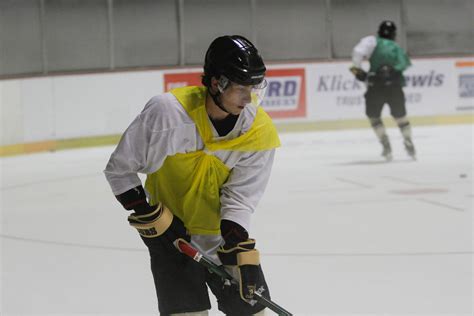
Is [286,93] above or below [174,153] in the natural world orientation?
below

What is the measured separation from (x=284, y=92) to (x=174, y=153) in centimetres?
911

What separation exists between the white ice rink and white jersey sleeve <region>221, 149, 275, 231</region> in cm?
131

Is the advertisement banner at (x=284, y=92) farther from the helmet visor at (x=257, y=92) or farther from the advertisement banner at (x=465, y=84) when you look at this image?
the helmet visor at (x=257, y=92)

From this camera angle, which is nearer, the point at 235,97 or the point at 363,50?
the point at 235,97

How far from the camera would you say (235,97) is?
2438 mm

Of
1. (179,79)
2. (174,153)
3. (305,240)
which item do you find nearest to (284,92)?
(179,79)

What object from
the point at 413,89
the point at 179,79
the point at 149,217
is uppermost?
the point at 149,217

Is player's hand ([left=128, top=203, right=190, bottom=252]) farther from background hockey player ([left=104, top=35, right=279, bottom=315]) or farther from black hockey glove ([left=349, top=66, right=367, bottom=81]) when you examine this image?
black hockey glove ([left=349, top=66, right=367, bottom=81])

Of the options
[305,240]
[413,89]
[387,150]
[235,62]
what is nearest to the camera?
[235,62]

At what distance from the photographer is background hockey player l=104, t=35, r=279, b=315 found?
2.44 meters

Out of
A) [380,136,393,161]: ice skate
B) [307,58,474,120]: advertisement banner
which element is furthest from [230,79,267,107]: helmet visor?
[307,58,474,120]: advertisement banner

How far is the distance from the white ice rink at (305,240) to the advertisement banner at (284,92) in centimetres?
236

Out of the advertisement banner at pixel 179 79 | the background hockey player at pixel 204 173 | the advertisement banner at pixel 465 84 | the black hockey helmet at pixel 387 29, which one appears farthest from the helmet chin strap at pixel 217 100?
the advertisement banner at pixel 465 84

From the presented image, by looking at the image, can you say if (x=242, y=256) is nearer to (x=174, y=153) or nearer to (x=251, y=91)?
(x=174, y=153)
